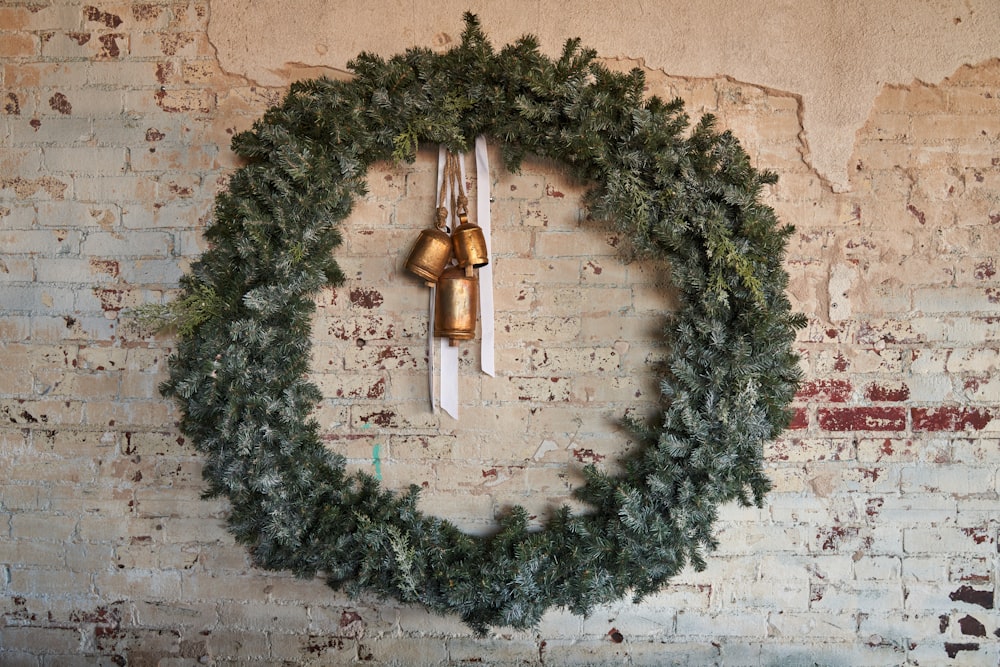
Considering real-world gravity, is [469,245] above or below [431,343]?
above

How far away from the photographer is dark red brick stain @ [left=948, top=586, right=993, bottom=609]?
81.5 inches

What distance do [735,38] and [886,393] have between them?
1.11 metres

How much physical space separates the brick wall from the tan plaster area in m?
0.06

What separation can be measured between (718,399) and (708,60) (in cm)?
97

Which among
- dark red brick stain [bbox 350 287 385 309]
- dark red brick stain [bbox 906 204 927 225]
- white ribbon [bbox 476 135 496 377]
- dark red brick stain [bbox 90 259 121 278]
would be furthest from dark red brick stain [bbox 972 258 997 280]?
dark red brick stain [bbox 90 259 121 278]

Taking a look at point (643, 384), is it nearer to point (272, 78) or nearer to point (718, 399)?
point (718, 399)

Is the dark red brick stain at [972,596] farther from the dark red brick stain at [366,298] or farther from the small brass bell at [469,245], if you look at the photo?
the dark red brick stain at [366,298]

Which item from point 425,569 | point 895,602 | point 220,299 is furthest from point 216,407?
point 895,602

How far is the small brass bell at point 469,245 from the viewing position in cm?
198

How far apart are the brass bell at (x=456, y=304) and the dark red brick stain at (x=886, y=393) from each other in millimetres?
1161

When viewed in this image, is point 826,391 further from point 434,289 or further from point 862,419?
point 434,289

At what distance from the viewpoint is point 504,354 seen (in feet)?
6.94

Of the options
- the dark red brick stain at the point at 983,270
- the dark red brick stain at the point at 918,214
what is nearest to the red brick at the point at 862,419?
the dark red brick stain at the point at 983,270

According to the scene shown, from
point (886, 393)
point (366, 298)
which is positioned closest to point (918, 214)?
point (886, 393)
